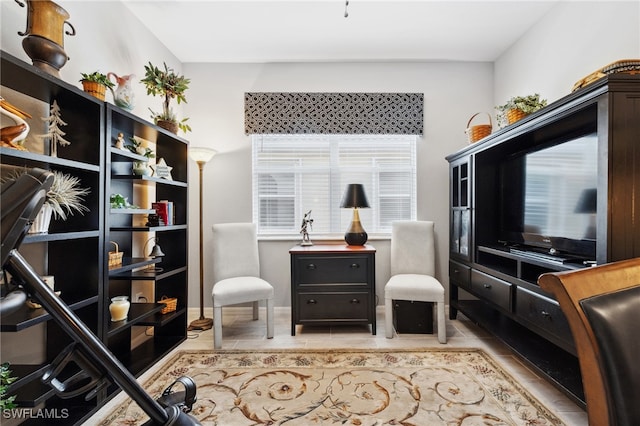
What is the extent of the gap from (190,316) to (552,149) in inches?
137

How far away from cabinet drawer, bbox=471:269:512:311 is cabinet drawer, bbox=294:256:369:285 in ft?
2.97

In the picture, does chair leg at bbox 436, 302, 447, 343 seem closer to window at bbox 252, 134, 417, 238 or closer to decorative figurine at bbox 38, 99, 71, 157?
window at bbox 252, 134, 417, 238

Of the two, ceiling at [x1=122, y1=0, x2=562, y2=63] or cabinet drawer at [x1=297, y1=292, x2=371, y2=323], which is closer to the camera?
ceiling at [x1=122, y1=0, x2=562, y2=63]

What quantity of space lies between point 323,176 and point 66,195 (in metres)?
2.25

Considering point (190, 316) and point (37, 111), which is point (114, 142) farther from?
point (190, 316)

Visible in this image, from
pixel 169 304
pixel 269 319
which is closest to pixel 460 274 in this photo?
pixel 269 319

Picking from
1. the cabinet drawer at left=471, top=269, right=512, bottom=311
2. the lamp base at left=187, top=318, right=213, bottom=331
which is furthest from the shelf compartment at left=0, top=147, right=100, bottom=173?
the cabinet drawer at left=471, top=269, right=512, bottom=311

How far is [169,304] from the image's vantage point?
96.7 inches

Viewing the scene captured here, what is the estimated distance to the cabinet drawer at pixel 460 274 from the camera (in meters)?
2.68

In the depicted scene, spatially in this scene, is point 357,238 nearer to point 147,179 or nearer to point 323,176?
point 323,176

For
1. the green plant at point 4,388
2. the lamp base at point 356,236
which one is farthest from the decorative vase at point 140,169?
the lamp base at point 356,236

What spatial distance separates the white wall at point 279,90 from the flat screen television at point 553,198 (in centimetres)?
92

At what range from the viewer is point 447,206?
328cm

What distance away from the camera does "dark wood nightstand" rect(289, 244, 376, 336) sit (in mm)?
2660
